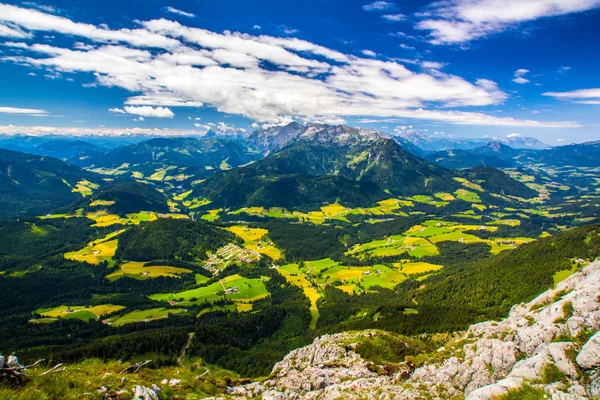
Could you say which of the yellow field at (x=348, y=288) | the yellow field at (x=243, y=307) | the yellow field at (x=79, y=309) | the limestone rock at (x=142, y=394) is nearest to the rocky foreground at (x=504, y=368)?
the limestone rock at (x=142, y=394)

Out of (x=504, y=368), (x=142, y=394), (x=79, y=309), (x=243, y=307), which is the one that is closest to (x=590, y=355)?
(x=504, y=368)

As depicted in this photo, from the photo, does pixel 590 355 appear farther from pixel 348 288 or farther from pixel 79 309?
pixel 79 309

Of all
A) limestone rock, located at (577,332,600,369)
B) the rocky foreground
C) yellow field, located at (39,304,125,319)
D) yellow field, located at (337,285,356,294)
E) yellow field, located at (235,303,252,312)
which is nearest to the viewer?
limestone rock, located at (577,332,600,369)

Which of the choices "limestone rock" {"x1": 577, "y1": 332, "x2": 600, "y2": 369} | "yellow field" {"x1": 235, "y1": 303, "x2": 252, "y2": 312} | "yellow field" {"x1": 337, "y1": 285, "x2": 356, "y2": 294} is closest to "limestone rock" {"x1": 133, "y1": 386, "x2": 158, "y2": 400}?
"limestone rock" {"x1": 577, "y1": 332, "x2": 600, "y2": 369}

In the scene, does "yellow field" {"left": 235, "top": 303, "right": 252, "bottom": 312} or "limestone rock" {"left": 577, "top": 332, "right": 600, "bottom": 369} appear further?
"yellow field" {"left": 235, "top": 303, "right": 252, "bottom": 312}

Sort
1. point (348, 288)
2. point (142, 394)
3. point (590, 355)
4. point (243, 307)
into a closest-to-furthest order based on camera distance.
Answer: point (142, 394) < point (590, 355) < point (243, 307) < point (348, 288)

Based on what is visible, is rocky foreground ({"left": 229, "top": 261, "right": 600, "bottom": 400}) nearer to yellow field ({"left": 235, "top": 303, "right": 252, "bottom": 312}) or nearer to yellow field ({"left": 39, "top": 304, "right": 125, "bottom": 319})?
yellow field ({"left": 235, "top": 303, "right": 252, "bottom": 312})

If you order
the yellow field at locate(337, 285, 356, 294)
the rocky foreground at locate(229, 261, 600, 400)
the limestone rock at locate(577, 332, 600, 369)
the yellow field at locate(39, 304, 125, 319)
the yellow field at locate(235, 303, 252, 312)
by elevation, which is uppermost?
the limestone rock at locate(577, 332, 600, 369)

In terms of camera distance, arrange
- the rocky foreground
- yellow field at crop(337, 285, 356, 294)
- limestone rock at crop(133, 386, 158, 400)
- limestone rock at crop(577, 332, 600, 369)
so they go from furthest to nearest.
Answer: yellow field at crop(337, 285, 356, 294), the rocky foreground, limestone rock at crop(577, 332, 600, 369), limestone rock at crop(133, 386, 158, 400)

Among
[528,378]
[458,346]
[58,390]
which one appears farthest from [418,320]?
[58,390]
